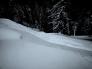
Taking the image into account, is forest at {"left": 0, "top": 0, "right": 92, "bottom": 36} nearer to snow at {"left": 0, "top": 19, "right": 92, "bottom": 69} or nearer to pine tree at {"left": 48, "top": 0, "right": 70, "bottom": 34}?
pine tree at {"left": 48, "top": 0, "right": 70, "bottom": 34}

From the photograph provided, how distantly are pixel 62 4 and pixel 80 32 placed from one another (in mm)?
1553

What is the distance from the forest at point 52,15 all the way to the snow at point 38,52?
257 cm

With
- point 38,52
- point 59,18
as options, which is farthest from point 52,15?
point 38,52

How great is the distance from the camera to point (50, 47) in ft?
8.90

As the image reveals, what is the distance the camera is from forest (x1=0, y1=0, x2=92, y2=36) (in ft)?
17.4

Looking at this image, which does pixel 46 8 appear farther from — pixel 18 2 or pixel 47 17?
pixel 18 2

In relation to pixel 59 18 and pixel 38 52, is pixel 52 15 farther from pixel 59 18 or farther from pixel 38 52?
pixel 38 52

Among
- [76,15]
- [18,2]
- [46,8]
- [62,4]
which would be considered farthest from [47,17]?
[18,2]

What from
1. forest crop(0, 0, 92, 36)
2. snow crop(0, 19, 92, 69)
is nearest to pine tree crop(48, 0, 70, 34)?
forest crop(0, 0, 92, 36)

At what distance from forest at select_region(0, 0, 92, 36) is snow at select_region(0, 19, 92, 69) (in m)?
2.57

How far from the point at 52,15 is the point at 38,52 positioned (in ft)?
10.3

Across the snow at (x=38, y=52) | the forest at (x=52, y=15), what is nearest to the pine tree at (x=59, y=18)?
the forest at (x=52, y=15)

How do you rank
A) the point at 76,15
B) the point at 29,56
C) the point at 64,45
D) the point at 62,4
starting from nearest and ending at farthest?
the point at 29,56
the point at 64,45
the point at 62,4
the point at 76,15

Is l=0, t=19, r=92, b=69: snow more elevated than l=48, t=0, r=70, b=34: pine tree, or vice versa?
l=48, t=0, r=70, b=34: pine tree
